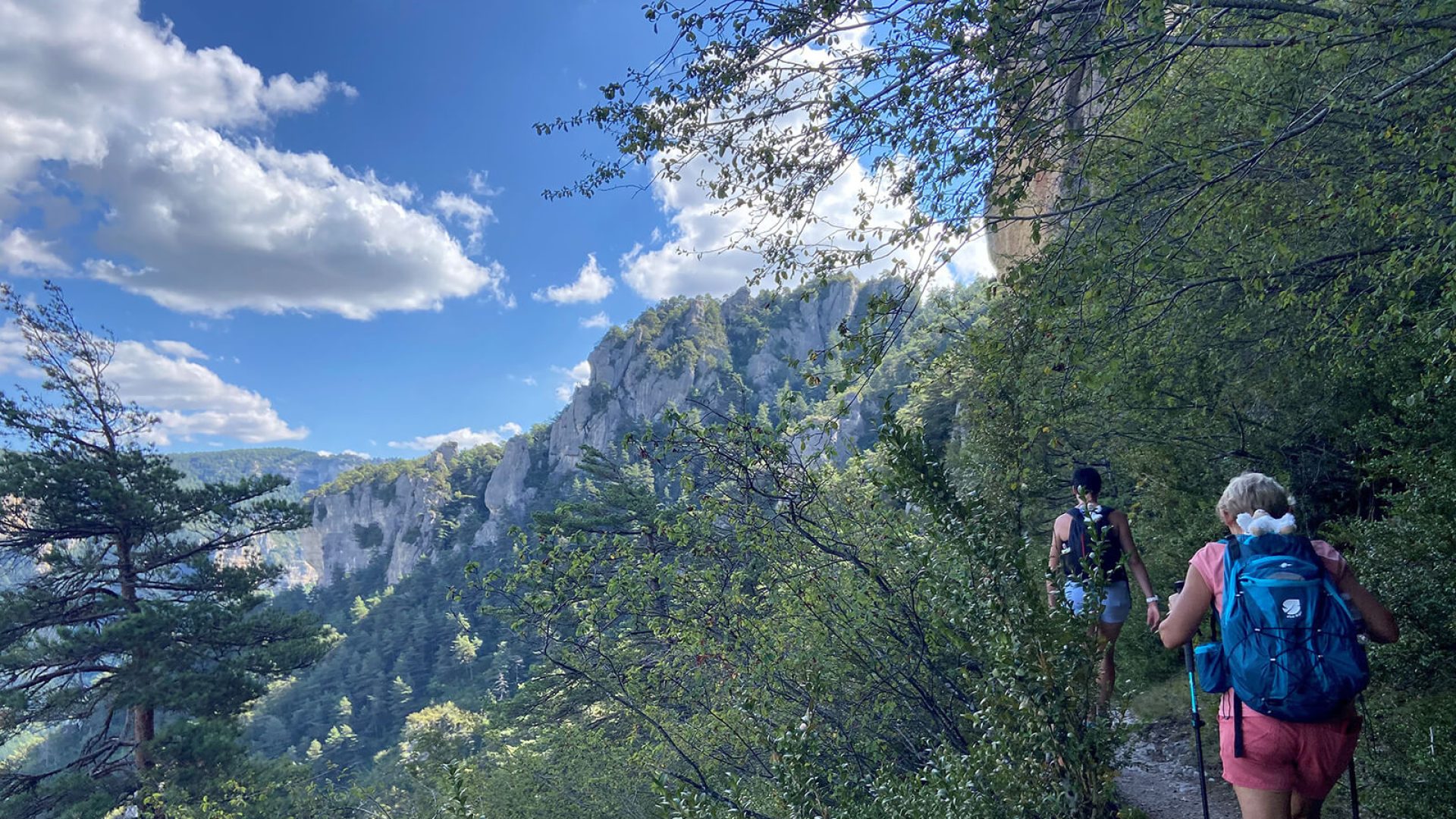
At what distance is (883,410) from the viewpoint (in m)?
2.53

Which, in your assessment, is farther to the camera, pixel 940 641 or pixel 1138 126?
pixel 1138 126

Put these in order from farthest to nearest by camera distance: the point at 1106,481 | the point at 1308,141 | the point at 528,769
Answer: the point at 528,769
the point at 1106,481
the point at 1308,141

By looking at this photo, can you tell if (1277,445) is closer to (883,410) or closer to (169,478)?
(883,410)

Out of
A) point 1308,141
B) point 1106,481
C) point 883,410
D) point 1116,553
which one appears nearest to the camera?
point 883,410

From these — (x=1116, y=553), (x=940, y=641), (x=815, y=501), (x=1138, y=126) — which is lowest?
(x=940, y=641)

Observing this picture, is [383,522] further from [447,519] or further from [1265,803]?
[1265,803]

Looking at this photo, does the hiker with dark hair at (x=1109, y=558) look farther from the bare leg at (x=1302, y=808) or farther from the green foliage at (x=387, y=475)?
the green foliage at (x=387, y=475)

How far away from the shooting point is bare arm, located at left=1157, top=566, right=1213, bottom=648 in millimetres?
2297

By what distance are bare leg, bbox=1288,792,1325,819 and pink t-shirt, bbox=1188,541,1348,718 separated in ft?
0.97

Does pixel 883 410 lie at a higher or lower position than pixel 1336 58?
lower

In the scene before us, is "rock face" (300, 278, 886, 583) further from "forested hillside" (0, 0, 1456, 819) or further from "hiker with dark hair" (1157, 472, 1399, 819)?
"hiker with dark hair" (1157, 472, 1399, 819)

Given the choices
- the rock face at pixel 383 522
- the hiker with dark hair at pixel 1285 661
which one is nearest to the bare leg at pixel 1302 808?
the hiker with dark hair at pixel 1285 661

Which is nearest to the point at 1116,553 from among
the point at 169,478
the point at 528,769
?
the point at 528,769

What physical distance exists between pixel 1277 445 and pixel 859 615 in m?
4.18
